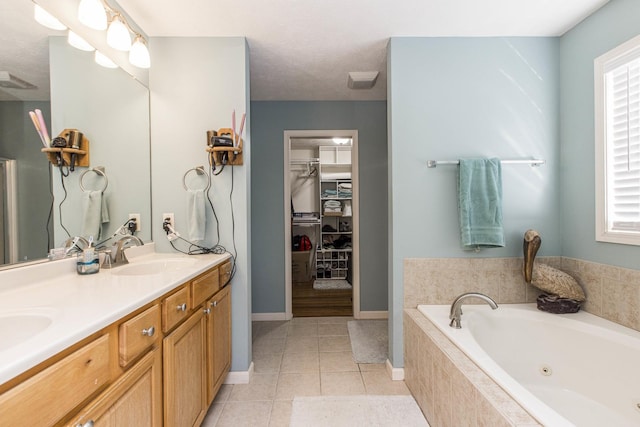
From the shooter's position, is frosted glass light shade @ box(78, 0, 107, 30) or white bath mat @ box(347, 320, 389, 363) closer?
frosted glass light shade @ box(78, 0, 107, 30)

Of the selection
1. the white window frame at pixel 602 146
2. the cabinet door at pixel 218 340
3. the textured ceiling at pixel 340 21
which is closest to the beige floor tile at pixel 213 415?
the cabinet door at pixel 218 340

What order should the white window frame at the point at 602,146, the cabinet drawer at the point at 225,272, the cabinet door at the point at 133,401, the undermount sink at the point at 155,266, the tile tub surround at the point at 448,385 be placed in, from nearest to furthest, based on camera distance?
the cabinet door at the point at 133,401
the tile tub surround at the point at 448,385
the undermount sink at the point at 155,266
the white window frame at the point at 602,146
the cabinet drawer at the point at 225,272

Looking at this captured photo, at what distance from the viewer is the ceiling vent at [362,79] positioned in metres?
2.56

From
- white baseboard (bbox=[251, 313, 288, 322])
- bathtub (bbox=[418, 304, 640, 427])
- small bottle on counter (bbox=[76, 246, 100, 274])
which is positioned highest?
small bottle on counter (bbox=[76, 246, 100, 274])

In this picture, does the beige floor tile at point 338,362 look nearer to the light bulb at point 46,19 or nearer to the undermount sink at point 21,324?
the undermount sink at point 21,324

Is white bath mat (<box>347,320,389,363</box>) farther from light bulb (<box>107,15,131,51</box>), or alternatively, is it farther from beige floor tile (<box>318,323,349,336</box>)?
light bulb (<box>107,15,131,51</box>)

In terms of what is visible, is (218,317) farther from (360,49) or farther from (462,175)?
(360,49)

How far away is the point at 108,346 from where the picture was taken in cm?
83

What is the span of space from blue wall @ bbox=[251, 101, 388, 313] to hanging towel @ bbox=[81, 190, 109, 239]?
1.66 metres

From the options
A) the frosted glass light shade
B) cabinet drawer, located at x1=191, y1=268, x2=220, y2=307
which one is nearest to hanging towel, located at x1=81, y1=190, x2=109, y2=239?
cabinet drawer, located at x1=191, y1=268, x2=220, y2=307

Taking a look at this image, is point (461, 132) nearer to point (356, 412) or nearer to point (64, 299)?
point (356, 412)

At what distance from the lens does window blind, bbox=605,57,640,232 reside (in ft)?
5.23

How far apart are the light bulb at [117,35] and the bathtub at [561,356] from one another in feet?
8.06

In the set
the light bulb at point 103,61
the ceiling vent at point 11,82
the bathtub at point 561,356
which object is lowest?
the bathtub at point 561,356
